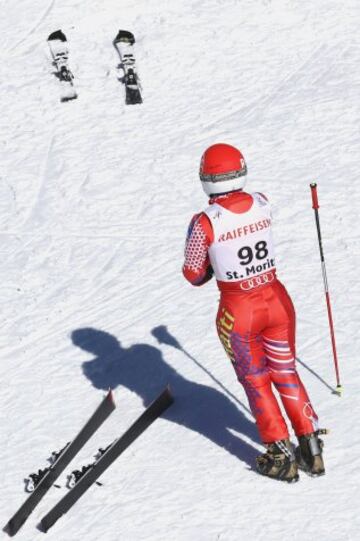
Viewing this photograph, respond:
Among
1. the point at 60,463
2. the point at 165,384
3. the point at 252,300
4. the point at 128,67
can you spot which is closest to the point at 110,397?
the point at 165,384

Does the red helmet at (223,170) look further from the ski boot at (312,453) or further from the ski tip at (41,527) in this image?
the ski tip at (41,527)

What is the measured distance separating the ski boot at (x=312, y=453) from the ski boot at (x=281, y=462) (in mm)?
85

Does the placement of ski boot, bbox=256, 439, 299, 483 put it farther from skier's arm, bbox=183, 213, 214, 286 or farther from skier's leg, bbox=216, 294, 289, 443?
skier's arm, bbox=183, 213, 214, 286

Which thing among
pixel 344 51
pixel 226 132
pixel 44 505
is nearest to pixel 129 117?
pixel 226 132

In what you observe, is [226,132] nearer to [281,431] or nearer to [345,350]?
[345,350]

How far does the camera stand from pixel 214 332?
9.65m

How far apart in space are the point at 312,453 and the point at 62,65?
11.2 metres

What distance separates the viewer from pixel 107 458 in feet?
24.9

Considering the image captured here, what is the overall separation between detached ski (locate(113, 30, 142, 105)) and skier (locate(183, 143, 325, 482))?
9.33 m

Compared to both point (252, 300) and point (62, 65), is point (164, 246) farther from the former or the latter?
point (62, 65)

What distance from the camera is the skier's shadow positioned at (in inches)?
305

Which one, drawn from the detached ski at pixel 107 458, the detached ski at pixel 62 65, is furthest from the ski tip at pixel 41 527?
the detached ski at pixel 62 65

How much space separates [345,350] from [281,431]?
84.2 inches

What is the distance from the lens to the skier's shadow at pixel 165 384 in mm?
7742
